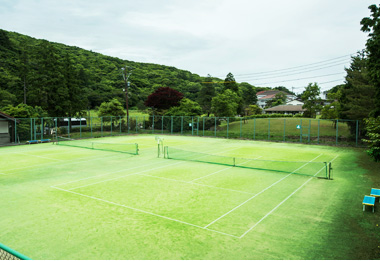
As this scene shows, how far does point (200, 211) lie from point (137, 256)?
3744mm

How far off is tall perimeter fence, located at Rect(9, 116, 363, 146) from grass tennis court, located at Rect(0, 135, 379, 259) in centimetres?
1459

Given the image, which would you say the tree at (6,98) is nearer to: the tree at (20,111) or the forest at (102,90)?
the forest at (102,90)

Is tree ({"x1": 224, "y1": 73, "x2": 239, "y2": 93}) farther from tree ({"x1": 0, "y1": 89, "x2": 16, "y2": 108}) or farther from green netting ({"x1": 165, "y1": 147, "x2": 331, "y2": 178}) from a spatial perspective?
green netting ({"x1": 165, "y1": 147, "x2": 331, "y2": 178})

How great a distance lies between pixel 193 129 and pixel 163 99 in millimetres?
14066

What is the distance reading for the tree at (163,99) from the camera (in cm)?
5400

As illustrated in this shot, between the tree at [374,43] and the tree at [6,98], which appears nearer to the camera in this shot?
the tree at [374,43]

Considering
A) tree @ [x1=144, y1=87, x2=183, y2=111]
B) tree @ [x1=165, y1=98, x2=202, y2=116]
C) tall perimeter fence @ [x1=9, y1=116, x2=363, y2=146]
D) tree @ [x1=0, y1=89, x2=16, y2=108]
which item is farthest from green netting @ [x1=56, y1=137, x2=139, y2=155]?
tree @ [x1=144, y1=87, x2=183, y2=111]

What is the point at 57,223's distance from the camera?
957 centimetres

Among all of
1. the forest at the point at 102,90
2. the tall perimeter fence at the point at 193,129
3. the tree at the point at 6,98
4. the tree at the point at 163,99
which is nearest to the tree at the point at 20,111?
the forest at the point at 102,90

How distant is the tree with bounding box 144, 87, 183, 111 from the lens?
5400cm

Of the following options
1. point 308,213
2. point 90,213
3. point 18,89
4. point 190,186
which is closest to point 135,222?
point 90,213

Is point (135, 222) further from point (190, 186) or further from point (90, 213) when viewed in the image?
point (190, 186)

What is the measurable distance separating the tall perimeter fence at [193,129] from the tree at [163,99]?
227 inches

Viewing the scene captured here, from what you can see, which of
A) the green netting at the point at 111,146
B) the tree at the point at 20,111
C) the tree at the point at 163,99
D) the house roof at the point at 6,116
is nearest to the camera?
the green netting at the point at 111,146
